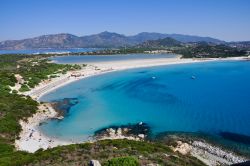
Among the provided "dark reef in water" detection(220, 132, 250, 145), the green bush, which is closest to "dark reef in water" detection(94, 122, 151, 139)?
"dark reef in water" detection(220, 132, 250, 145)

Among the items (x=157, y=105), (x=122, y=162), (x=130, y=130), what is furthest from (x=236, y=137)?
(x=157, y=105)

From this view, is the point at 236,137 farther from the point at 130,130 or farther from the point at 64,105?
the point at 64,105

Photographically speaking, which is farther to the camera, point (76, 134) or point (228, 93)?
point (228, 93)

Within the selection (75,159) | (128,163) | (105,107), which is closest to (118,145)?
(75,159)

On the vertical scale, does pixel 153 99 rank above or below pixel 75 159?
below

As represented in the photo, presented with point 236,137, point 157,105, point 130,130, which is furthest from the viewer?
point 157,105

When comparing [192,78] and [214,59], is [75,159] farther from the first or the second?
[214,59]
